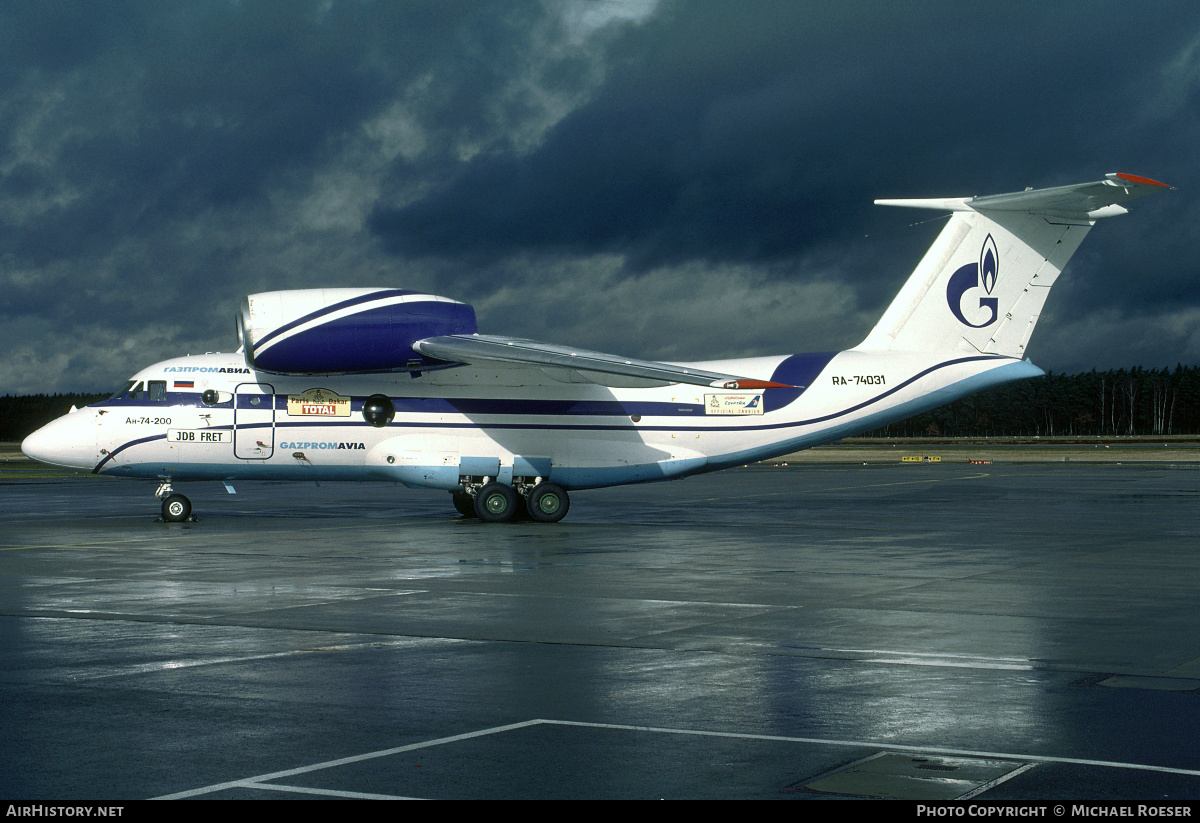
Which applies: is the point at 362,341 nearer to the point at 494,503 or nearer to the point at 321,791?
the point at 494,503

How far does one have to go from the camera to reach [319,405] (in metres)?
26.2

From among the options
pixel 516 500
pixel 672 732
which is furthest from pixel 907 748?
pixel 516 500

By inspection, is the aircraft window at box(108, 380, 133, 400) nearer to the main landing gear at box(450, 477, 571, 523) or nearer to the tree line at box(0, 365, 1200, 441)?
the main landing gear at box(450, 477, 571, 523)

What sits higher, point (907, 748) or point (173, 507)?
point (173, 507)

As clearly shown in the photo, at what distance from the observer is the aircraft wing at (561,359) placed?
74.8ft

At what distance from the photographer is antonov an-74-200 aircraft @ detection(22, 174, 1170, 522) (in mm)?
25109

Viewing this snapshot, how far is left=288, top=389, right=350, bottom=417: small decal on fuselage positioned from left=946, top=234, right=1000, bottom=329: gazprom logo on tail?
14085 mm

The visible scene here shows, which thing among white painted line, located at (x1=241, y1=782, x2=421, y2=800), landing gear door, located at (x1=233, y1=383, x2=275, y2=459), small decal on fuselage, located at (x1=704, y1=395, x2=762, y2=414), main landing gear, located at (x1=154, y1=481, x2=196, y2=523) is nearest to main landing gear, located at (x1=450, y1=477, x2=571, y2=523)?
small decal on fuselage, located at (x1=704, y1=395, x2=762, y2=414)

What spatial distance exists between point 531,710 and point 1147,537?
1691 cm

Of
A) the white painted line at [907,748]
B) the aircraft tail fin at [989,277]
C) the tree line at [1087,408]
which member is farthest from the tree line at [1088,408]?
the white painted line at [907,748]

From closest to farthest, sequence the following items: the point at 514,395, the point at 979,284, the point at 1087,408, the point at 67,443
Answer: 1. the point at 67,443
2. the point at 514,395
3. the point at 979,284
4. the point at 1087,408

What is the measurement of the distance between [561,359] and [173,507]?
379 inches

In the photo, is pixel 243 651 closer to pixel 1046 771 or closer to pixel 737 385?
pixel 1046 771

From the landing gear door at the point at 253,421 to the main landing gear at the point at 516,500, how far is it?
14.5 ft
